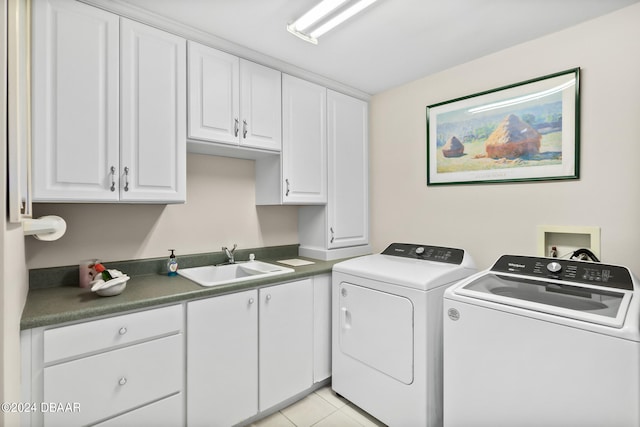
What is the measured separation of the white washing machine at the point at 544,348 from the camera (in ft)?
3.60

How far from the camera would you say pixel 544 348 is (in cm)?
→ 124

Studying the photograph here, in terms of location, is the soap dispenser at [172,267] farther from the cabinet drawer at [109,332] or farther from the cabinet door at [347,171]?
the cabinet door at [347,171]

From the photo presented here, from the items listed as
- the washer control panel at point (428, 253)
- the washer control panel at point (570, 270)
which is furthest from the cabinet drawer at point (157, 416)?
the washer control panel at point (570, 270)

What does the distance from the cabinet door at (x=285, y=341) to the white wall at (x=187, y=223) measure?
2.33 feet

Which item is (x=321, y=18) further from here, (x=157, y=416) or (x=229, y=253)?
(x=157, y=416)

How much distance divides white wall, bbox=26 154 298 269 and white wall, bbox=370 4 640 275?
3.63ft

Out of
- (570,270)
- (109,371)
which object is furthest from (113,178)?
(570,270)

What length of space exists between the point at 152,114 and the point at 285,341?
1.62 meters

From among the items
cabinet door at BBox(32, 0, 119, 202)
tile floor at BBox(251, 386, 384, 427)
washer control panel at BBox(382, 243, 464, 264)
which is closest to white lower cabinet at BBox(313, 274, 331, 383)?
tile floor at BBox(251, 386, 384, 427)

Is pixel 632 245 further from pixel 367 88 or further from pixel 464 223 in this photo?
pixel 367 88

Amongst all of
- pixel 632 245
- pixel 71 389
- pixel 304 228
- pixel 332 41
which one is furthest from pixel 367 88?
pixel 71 389

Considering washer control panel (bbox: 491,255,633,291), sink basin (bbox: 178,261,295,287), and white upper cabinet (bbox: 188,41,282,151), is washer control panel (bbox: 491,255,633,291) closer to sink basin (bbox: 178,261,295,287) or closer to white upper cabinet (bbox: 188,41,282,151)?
sink basin (bbox: 178,261,295,287)

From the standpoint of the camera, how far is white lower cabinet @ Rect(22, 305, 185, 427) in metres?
1.23

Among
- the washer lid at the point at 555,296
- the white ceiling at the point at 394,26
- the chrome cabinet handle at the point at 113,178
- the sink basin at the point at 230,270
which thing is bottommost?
the sink basin at the point at 230,270
